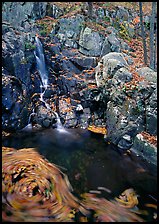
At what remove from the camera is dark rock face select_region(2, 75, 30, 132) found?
10.4 m

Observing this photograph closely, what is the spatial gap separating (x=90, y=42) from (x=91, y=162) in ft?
29.1

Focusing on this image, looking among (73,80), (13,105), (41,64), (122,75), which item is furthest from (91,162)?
(41,64)

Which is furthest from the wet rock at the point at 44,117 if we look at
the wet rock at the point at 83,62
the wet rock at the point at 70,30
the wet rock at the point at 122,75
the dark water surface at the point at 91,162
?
the wet rock at the point at 70,30

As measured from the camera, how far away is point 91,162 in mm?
8188

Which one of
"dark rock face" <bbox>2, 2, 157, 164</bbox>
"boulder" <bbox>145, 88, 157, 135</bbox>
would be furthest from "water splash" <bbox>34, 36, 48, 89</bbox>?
"boulder" <bbox>145, 88, 157, 135</bbox>

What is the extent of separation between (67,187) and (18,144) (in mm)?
3729

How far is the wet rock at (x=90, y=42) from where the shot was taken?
13.6 m

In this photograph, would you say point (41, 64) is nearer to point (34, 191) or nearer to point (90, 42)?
point (90, 42)

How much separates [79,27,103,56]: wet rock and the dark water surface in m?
5.86

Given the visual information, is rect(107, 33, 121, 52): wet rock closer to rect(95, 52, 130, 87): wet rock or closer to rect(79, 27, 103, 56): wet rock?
rect(79, 27, 103, 56): wet rock

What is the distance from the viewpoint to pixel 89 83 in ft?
40.5

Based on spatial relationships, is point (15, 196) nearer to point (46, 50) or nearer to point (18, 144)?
point (18, 144)

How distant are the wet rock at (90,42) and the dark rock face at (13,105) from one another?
16.9 feet

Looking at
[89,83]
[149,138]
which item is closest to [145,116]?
[149,138]
